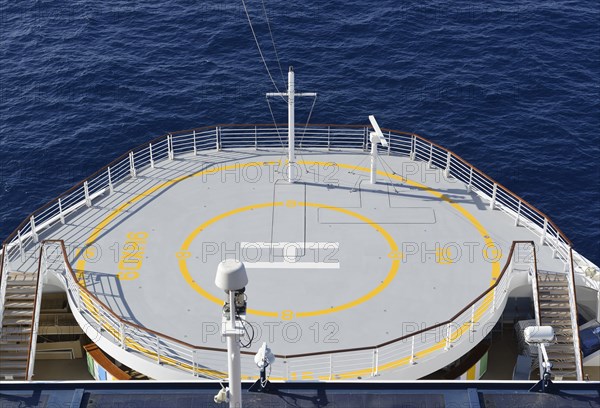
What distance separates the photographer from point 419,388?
86.8 ft

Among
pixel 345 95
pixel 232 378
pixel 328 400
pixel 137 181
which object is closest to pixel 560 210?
pixel 345 95

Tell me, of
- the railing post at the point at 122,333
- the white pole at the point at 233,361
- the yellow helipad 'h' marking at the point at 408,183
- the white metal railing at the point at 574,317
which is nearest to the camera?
the white pole at the point at 233,361

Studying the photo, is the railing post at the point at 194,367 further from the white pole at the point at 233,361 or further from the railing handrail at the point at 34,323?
the white pole at the point at 233,361

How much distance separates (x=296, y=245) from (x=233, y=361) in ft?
61.0

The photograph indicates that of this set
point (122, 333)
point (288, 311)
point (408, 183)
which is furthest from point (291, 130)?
point (122, 333)

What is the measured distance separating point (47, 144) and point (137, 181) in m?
24.5

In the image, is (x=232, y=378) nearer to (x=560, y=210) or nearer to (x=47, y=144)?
(x=560, y=210)

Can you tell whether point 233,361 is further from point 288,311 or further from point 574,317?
point 574,317

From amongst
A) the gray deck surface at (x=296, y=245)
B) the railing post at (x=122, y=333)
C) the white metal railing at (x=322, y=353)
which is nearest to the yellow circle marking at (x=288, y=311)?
the gray deck surface at (x=296, y=245)

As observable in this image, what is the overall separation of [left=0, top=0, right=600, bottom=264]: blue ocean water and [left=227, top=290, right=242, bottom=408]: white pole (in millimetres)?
40661

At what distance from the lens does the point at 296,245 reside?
132 ft

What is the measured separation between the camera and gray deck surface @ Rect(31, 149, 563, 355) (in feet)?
118

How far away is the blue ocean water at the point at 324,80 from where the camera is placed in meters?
65.4

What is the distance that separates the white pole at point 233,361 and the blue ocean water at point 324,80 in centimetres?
4066
